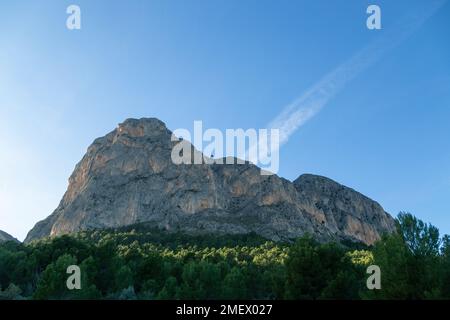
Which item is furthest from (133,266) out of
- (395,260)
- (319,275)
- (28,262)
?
(395,260)

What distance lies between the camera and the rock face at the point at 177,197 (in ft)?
468

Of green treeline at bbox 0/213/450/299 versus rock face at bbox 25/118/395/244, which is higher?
rock face at bbox 25/118/395/244

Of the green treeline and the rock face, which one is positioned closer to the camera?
the green treeline

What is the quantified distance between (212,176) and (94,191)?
1764 inches

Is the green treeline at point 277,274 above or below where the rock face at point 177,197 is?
below

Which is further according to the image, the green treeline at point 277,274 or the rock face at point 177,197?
the rock face at point 177,197

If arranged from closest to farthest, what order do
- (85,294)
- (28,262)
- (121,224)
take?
(85,294) → (28,262) → (121,224)

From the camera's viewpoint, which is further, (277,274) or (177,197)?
(177,197)

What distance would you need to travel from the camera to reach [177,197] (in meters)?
153

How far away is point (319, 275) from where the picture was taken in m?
31.8

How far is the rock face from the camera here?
142 meters

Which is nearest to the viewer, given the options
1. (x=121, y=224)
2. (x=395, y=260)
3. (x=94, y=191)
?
(x=395, y=260)

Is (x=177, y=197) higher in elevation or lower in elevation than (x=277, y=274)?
higher
